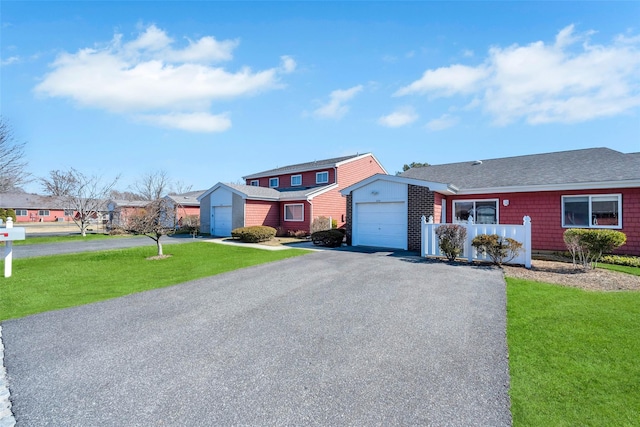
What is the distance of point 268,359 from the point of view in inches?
155

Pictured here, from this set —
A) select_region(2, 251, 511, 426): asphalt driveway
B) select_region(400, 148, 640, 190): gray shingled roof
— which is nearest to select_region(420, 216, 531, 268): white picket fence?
select_region(2, 251, 511, 426): asphalt driveway

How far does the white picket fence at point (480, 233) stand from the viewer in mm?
9844

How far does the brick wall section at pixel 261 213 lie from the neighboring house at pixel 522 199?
8368 mm

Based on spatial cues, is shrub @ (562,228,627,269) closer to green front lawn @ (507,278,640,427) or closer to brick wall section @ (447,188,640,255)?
green front lawn @ (507,278,640,427)

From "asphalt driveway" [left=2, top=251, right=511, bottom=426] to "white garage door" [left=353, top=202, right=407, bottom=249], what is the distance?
23.4ft

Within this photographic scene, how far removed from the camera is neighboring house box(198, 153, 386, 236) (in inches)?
849

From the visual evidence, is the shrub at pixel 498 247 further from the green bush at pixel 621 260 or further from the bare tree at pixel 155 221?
the bare tree at pixel 155 221

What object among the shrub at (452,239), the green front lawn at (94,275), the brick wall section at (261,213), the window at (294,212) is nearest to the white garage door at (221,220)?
the brick wall section at (261,213)

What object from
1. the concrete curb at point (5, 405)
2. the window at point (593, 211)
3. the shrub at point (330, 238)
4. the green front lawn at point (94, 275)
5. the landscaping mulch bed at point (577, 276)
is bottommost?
the concrete curb at point (5, 405)

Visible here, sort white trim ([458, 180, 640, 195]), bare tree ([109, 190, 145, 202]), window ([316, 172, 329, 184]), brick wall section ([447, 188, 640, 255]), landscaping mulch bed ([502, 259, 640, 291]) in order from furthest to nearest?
1. bare tree ([109, 190, 145, 202])
2. window ([316, 172, 329, 184])
3. brick wall section ([447, 188, 640, 255])
4. white trim ([458, 180, 640, 195])
5. landscaping mulch bed ([502, 259, 640, 291])

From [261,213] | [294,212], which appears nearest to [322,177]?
[294,212]

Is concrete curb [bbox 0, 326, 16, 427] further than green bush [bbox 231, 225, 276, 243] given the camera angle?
No

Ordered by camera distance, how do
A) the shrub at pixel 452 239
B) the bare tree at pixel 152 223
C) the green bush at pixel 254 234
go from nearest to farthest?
the shrub at pixel 452 239, the bare tree at pixel 152 223, the green bush at pixel 254 234

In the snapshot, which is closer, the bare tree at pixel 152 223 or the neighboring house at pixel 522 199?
the neighboring house at pixel 522 199
